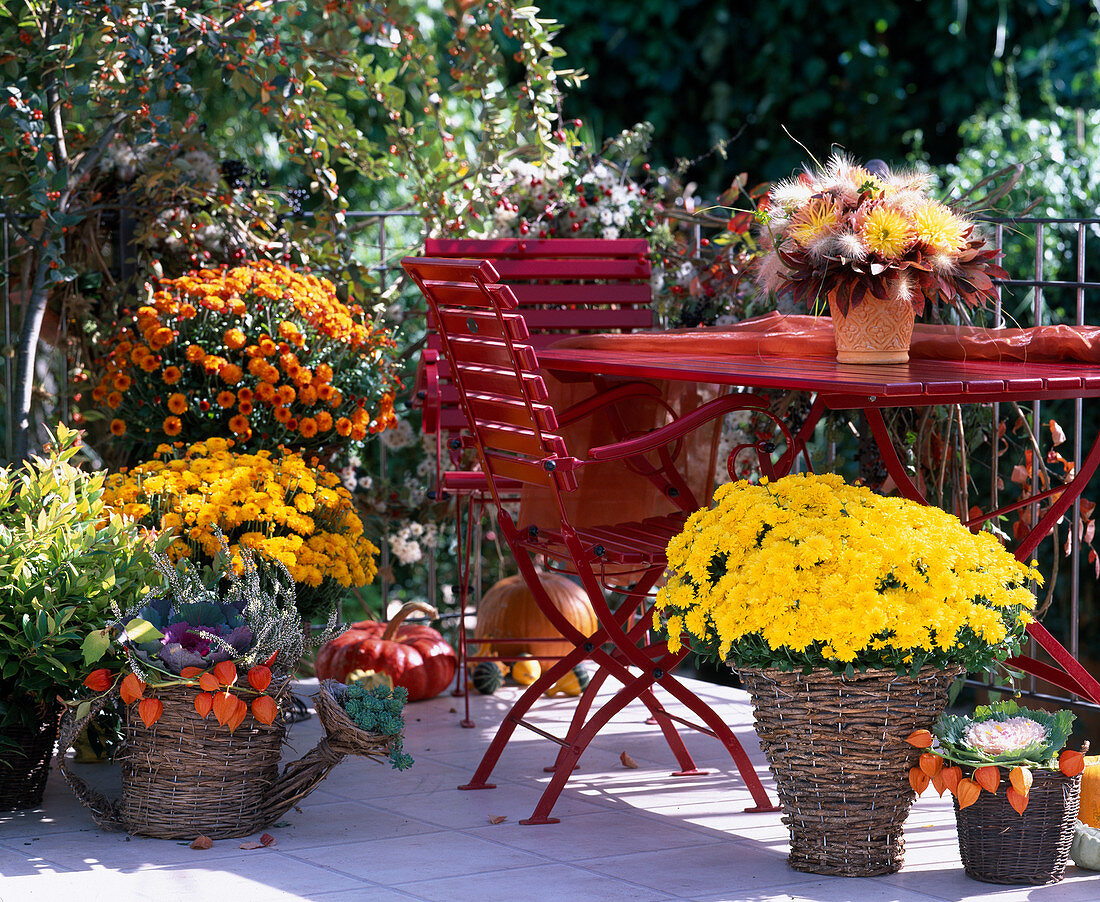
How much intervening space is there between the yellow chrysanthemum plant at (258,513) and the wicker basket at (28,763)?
487 mm

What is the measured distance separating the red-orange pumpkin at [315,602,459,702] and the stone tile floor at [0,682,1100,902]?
0.59m

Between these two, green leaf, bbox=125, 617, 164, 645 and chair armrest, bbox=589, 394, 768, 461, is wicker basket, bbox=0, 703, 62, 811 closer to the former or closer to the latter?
green leaf, bbox=125, 617, 164, 645

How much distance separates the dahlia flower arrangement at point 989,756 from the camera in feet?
8.87

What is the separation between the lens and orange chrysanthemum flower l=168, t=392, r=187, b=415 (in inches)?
162

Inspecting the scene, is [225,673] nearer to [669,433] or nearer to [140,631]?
[140,631]

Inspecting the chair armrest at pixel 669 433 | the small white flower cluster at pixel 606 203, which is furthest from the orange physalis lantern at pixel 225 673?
the small white flower cluster at pixel 606 203

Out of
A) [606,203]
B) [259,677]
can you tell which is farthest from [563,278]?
[259,677]

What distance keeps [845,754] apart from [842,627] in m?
0.29

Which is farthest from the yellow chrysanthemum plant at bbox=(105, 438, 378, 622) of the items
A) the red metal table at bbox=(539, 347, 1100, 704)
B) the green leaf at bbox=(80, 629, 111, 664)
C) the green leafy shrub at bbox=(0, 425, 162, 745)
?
the red metal table at bbox=(539, 347, 1100, 704)

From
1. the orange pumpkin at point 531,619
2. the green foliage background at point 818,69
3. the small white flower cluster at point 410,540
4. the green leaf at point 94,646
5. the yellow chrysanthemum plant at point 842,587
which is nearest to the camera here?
the yellow chrysanthemum plant at point 842,587

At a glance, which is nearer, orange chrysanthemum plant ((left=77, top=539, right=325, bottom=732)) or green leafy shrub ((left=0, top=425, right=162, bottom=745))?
orange chrysanthemum plant ((left=77, top=539, right=325, bottom=732))

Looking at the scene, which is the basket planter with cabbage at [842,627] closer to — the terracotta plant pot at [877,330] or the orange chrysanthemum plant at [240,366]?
the terracotta plant pot at [877,330]

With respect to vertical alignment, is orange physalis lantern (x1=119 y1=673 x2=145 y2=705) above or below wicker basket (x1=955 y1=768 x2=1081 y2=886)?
above

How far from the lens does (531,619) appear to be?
4.66 m
